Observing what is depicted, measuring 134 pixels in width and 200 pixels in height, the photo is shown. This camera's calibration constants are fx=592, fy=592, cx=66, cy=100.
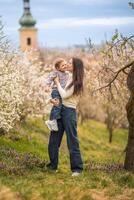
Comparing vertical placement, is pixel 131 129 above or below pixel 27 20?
below

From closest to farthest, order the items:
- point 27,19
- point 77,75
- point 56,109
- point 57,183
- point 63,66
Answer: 1. point 57,183
2. point 77,75
3. point 63,66
4. point 56,109
5. point 27,19

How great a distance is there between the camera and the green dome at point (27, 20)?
15825cm

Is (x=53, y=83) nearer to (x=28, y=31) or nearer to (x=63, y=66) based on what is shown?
(x=63, y=66)

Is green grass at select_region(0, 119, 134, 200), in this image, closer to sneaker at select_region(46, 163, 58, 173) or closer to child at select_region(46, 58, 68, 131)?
sneaker at select_region(46, 163, 58, 173)

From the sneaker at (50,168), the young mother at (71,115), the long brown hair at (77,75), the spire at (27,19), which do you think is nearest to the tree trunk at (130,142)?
the young mother at (71,115)

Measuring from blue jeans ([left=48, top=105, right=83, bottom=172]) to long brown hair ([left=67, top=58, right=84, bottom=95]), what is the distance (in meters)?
0.54

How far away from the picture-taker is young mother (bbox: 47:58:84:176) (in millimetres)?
13703

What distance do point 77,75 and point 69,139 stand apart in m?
1.58

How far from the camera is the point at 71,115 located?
45.7ft

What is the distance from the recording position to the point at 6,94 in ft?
71.4

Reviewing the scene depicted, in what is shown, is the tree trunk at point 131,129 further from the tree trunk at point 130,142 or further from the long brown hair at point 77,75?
the long brown hair at point 77,75

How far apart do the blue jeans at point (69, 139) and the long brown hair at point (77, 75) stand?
0.54 metres

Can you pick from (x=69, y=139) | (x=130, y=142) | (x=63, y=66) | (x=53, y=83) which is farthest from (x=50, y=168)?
(x=63, y=66)

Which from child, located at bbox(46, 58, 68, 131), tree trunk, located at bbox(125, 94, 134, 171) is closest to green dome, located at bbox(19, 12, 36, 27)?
tree trunk, located at bbox(125, 94, 134, 171)
